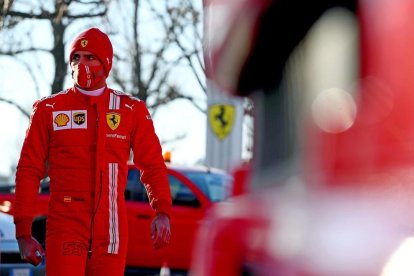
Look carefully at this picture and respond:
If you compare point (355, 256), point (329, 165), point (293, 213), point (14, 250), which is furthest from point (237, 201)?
point (14, 250)

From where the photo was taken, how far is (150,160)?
14.3ft

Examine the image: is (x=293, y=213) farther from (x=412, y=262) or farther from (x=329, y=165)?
(x=412, y=262)

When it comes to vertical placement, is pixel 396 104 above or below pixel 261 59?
below

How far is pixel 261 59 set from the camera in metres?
2.49

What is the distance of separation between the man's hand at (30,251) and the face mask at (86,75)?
619 millimetres

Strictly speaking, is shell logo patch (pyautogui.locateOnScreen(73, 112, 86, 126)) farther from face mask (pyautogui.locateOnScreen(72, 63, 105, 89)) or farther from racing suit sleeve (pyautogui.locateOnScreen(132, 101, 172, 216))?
racing suit sleeve (pyautogui.locateOnScreen(132, 101, 172, 216))

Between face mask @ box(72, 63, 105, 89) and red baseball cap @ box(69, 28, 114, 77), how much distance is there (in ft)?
0.12

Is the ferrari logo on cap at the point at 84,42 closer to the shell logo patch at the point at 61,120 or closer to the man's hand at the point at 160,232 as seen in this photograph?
the shell logo patch at the point at 61,120

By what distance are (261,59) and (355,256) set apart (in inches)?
37.1

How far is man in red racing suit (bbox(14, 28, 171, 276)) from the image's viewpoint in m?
4.03

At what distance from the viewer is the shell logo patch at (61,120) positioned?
13.6 feet

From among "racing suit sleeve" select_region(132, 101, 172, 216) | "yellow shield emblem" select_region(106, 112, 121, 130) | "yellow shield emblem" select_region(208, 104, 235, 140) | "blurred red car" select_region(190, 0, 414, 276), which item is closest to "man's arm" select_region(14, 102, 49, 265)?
"yellow shield emblem" select_region(106, 112, 121, 130)

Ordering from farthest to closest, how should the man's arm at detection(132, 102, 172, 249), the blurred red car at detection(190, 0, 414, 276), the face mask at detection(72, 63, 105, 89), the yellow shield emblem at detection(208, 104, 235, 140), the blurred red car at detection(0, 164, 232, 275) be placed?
1. the yellow shield emblem at detection(208, 104, 235, 140)
2. the blurred red car at detection(0, 164, 232, 275)
3. the man's arm at detection(132, 102, 172, 249)
4. the face mask at detection(72, 63, 105, 89)
5. the blurred red car at detection(190, 0, 414, 276)

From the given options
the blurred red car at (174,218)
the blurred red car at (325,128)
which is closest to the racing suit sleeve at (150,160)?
the blurred red car at (325,128)
